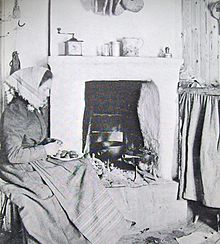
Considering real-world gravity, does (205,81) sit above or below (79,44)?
below

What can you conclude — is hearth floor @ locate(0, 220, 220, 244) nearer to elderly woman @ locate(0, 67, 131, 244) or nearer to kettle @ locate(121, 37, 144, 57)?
elderly woman @ locate(0, 67, 131, 244)

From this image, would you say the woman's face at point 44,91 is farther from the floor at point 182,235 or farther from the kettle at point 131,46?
the floor at point 182,235

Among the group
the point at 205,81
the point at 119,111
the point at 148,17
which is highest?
the point at 148,17

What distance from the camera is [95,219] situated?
156cm

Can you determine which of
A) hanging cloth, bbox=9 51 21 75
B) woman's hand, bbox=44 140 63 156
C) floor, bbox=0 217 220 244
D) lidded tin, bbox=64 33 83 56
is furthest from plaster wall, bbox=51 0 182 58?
floor, bbox=0 217 220 244

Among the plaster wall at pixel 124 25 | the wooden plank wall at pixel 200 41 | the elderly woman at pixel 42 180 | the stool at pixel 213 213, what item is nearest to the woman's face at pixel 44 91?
the elderly woman at pixel 42 180

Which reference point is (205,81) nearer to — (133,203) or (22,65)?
(133,203)

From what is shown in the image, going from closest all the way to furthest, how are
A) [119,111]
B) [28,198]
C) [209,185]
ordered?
[28,198] < [119,111] < [209,185]

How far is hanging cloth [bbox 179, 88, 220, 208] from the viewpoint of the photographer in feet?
5.59

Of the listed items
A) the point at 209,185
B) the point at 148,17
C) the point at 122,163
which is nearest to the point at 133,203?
the point at 122,163

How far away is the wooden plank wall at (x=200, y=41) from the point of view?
65.2 inches

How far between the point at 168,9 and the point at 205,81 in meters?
0.31

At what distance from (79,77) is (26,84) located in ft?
0.62

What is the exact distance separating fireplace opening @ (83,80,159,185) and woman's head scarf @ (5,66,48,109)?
0.58ft
